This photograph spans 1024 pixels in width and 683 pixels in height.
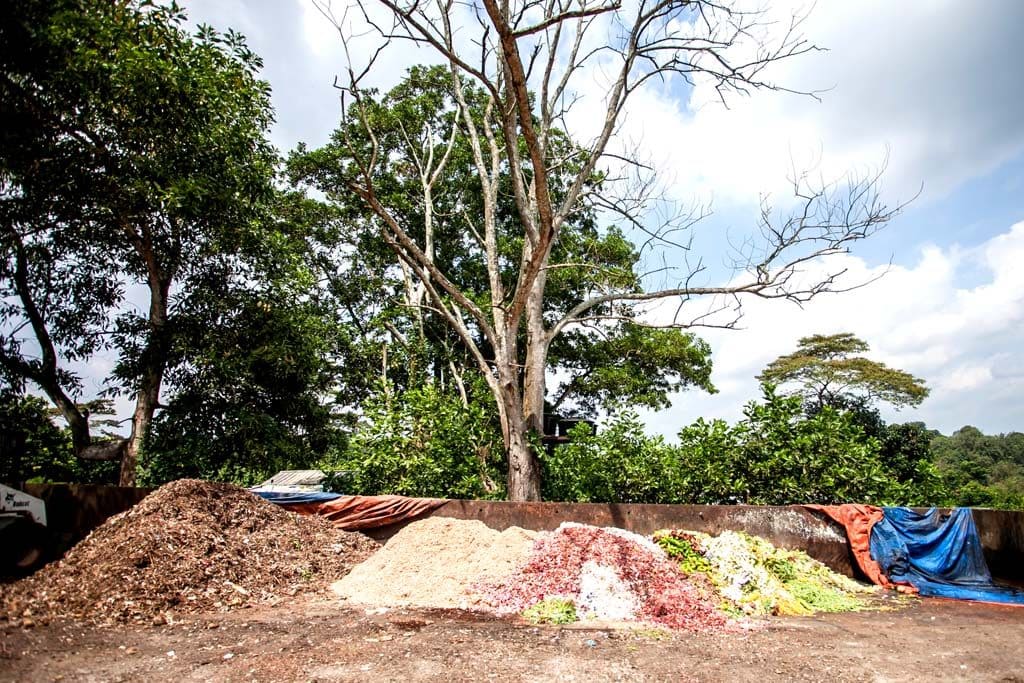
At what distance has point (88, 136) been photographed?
8.65 metres

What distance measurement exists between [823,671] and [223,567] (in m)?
4.97

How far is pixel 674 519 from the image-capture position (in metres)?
6.75

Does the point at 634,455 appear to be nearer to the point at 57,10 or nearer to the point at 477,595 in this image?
the point at 477,595

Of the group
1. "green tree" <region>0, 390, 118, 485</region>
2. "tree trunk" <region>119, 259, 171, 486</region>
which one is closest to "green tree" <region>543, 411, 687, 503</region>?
"tree trunk" <region>119, 259, 171, 486</region>

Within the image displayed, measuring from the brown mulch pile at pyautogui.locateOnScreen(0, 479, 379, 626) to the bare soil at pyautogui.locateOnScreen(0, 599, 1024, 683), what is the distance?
0.33 metres

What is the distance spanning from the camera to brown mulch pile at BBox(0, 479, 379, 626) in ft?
16.3

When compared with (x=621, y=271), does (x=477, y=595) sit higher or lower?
lower

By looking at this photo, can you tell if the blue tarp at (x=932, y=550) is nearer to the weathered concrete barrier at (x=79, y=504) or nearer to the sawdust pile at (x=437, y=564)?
the sawdust pile at (x=437, y=564)

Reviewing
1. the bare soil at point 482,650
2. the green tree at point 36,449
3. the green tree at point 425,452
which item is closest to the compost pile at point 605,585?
the bare soil at point 482,650

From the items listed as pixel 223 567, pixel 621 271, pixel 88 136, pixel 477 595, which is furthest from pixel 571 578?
pixel 88 136

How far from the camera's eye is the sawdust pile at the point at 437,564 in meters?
5.50

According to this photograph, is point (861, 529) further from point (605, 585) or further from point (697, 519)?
point (605, 585)

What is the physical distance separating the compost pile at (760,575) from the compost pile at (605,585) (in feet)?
0.70

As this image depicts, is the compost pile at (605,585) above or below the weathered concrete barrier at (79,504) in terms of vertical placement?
below
